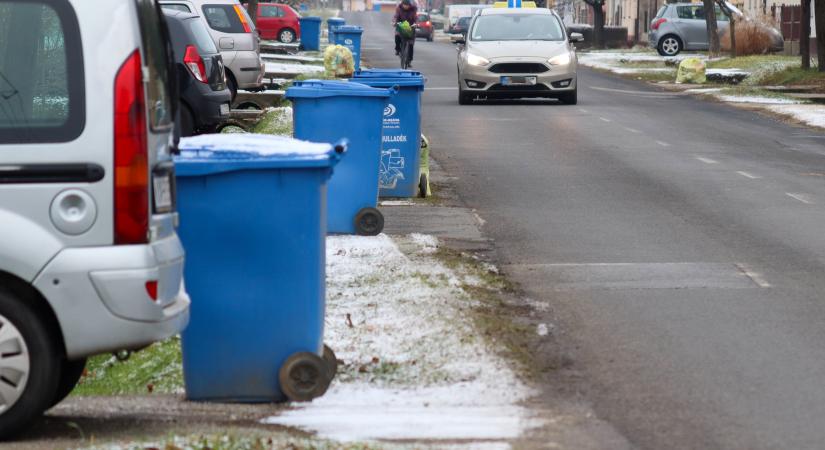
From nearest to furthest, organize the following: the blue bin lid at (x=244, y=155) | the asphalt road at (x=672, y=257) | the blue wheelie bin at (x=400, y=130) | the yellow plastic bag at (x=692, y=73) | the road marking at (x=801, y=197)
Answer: the blue bin lid at (x=244, y=155)
the asphalt road at (x=672, y=257)
the blue wheelie bin at (x=400, y=130)
the road marking at (x=801, y=197)
the yellow plastic bag at (x=692, y=73)

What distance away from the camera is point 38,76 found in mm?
6059

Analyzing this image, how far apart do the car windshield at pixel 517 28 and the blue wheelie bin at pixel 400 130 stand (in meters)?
13.9

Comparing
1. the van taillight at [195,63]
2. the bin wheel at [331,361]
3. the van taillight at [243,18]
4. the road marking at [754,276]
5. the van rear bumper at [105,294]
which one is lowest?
the road marking at [754,276]

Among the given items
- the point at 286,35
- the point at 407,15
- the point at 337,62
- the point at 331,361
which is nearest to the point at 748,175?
the point at 331,361

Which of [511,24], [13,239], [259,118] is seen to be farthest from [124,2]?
[511,24]

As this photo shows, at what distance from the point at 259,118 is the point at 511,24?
288 inches

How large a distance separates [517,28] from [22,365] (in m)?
23.3

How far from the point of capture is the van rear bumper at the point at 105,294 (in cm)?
590

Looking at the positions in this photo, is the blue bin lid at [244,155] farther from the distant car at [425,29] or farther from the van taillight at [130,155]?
the distant car at [425,29]

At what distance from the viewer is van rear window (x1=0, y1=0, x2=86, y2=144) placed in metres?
5.92

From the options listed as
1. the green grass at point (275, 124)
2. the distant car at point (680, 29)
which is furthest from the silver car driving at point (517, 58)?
the distant car at point (680, 29)

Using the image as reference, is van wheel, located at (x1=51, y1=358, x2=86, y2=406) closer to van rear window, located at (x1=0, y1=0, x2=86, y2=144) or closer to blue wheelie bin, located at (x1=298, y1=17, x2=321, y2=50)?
van rear window, located at (x1=0, y1=0, x2=86, y2=144)

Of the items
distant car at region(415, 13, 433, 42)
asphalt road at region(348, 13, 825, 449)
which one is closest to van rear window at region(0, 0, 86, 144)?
asphalt road at region(348, 13, 825, 449)

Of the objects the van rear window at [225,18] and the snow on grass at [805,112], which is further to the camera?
the van rear window at [225,18]
